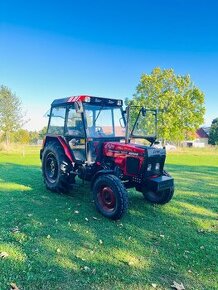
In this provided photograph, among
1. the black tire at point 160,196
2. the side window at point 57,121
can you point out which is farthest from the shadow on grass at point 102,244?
the side window at point 57,121

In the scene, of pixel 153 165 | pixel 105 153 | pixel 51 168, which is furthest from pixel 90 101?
pixel 51 168

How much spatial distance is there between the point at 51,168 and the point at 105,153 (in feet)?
6.42

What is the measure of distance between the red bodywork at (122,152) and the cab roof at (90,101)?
109 cm

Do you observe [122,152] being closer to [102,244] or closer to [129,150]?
[129,150]

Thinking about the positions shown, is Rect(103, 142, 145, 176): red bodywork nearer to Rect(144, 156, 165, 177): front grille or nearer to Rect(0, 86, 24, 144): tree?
Rect(144, 156, 165, 177): front grille

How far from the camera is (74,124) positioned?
6.60m

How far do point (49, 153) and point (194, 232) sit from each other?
13.6ft

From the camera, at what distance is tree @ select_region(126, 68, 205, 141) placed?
1223 inches

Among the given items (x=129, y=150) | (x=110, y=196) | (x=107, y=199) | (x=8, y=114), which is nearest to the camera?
A: (x=110, y=196)

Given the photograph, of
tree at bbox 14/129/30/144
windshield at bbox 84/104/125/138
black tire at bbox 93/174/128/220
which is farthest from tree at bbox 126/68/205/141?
black tire at bbox 93/174/128/220

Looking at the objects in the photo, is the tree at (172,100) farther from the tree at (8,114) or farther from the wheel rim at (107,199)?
the wheel rim at (107,199)

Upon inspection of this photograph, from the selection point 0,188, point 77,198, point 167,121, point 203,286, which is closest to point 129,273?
point 203,286

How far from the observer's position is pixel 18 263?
3.41 m

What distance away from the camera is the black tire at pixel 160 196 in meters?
6.09
